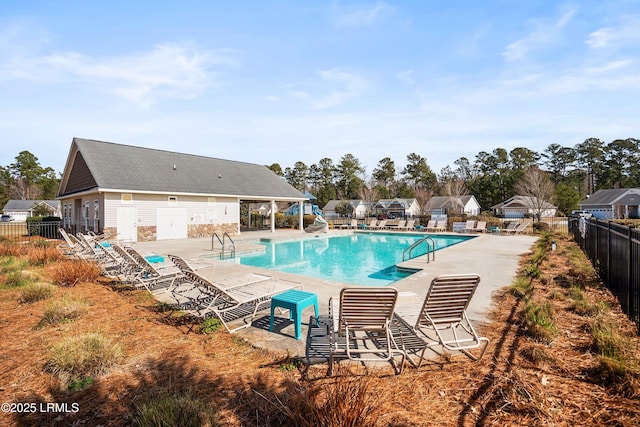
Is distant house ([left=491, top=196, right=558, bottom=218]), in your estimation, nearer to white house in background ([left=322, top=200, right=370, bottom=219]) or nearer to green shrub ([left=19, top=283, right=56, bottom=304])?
white house in background ([left=322, top=200, right=370, bottom=219])

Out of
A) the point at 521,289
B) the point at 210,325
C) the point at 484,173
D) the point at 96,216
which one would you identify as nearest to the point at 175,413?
the point at 210,325

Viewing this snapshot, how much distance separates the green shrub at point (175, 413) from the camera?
241cm

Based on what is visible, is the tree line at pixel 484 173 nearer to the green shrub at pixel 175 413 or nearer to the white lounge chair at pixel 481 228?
the white lounge chair at pixel 481 228

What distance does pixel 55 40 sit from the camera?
10688 mm

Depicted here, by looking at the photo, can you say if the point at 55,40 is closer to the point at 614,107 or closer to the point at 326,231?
the point at 326,231

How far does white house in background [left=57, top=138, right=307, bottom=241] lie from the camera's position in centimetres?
1853

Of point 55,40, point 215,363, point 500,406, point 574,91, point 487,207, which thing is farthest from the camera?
point 487,207

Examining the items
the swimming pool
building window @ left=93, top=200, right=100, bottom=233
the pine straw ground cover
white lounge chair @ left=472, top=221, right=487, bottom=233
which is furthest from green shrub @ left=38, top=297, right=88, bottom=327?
white lounge chair @ left=472, top=221, right=487, bottom=233

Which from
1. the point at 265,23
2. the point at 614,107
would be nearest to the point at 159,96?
the point at 265,23

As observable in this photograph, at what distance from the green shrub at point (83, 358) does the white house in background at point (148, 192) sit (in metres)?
16.4

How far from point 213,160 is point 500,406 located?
89.0 ft

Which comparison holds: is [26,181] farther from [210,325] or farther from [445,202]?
[210,325]

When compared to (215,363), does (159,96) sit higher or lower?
higher

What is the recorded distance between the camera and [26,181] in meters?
63.6
